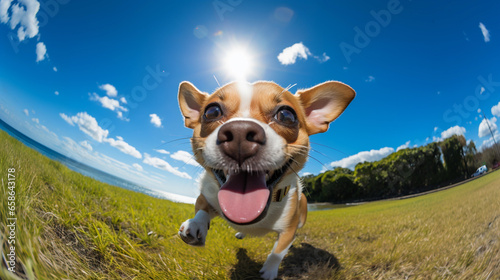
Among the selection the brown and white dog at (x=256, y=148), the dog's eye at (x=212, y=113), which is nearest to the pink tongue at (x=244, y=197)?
the brown and white dog at (x=256, y=148)

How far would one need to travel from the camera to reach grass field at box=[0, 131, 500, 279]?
73 centimetres

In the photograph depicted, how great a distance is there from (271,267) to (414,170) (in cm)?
111

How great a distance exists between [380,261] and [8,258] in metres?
1.54

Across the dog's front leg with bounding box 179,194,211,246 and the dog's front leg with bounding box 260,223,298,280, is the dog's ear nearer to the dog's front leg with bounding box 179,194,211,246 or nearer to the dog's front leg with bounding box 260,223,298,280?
the dog's front leg with bounding box 260,223,298,280

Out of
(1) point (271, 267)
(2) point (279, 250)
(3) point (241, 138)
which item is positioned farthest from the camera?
(2) point (279, 250)

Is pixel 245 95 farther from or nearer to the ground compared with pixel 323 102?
nearer to the ground

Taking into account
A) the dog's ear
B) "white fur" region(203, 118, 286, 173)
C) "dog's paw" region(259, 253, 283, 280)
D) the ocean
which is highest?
the dog's ear

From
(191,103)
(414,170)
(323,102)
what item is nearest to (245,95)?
(191,103)

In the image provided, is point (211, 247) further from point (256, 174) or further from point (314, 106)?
point (314, 106)

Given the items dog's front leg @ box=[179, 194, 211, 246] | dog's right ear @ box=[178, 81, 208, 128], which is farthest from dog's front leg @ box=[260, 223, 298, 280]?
dog's right ear @ box=[178, 81, 208, 128]

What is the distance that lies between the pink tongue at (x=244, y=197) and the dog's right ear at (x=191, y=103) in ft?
2.32

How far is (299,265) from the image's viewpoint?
1333 millimetres

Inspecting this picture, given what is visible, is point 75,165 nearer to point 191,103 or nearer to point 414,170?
point 191,103

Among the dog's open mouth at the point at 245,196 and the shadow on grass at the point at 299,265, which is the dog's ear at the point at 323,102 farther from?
the shadow on grass at the point at 299,265
